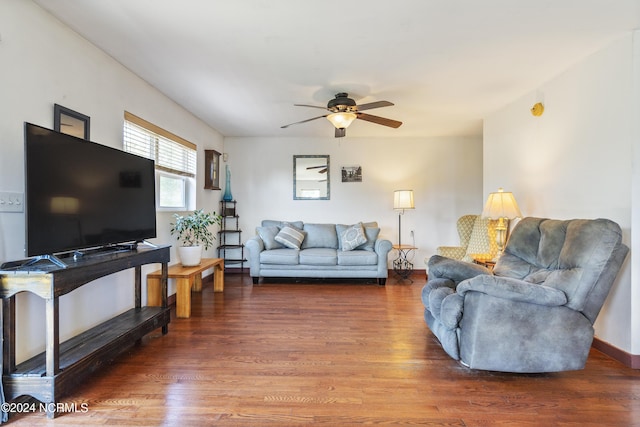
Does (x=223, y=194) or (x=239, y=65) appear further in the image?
(x=223, y=194)

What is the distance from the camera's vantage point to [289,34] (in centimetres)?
231

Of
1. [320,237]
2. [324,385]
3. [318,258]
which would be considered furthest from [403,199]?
[324,385]

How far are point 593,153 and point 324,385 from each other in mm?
2785

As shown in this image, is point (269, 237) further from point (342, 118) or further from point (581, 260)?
point (581, 260)

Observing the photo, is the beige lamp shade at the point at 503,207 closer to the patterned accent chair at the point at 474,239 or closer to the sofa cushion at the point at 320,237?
Result: the patterned accent chair at the point at 474,239

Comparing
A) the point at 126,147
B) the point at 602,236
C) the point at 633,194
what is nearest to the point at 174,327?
the point at 126,147

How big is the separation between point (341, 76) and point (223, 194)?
3.36 meters

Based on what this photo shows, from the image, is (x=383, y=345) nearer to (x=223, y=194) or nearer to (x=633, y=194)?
(x=633, y=194)

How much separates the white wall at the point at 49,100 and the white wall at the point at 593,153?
13.3ft

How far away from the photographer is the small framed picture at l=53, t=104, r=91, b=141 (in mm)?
2189

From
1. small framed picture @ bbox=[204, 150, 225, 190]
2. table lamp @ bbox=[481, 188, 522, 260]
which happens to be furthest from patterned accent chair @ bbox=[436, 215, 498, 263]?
small framed picture @ bbox=[204, 150, 225, 190]

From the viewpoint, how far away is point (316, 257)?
15.7 feet

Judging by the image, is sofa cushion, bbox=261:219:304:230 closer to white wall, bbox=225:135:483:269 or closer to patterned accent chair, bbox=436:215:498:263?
white wall, bbox=225:135:483:269

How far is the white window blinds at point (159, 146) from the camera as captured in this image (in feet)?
10.1
